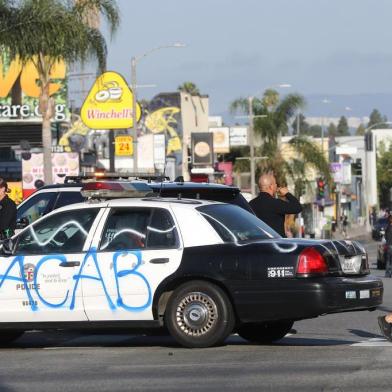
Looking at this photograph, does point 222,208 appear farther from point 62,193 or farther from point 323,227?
point 323,227

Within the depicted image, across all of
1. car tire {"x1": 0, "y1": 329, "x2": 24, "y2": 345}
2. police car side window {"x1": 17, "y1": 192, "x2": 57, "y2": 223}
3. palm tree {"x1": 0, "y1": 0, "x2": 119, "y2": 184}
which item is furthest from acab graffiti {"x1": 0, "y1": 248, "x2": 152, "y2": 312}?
palm tree {"x1": 0, "y1": 0, "x2": 119, "y2": 184}

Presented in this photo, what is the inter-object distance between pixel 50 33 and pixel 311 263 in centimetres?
2067

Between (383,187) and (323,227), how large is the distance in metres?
70.2

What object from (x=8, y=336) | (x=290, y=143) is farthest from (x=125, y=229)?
(x=290, y=143)

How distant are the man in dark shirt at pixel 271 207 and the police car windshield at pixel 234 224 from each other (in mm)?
2785

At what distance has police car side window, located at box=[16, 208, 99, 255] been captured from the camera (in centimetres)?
1288

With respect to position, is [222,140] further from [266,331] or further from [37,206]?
[266,331]

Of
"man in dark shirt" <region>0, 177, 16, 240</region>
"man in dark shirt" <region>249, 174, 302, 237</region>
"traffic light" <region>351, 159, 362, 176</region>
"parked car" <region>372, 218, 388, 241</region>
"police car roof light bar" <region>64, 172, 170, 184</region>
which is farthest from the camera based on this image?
"traffic light" <region>351, 159, 362, 176</region>

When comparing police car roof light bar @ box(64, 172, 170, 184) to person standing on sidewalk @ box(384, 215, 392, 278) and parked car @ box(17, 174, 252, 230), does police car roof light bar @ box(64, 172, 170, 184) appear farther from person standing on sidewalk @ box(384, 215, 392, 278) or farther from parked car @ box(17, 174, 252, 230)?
person standing on sidewalk @ box(384, 215, 392, 278)

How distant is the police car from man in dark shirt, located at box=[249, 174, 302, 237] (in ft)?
9.24

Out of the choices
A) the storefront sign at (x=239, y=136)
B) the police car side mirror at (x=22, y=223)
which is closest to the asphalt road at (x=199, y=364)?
the police car side mirror at (x=22, y=223)

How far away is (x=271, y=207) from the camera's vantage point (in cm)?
1605

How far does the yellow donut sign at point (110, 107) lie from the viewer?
4694 centimetres

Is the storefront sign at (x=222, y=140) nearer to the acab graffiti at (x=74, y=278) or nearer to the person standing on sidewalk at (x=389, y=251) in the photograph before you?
the person standing on sidewalk at (x=389, y=251)
